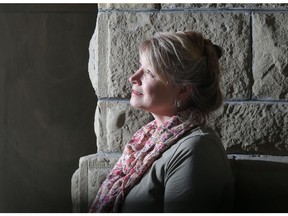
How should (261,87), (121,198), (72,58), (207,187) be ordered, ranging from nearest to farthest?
(207,187)
(121,198)
(261,87)
(72,58)

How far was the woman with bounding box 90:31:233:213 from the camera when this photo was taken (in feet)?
6.34

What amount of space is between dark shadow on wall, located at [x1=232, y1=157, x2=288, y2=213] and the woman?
0.93 feet

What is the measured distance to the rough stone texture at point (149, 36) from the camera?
2.46 meters

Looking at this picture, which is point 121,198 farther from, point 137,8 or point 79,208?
point 137,8

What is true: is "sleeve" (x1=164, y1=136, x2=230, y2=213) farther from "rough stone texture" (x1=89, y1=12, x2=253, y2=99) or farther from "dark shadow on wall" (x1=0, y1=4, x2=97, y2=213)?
"dark shadow on wall" (x1=0, y1=4, x2=97, y2=213)

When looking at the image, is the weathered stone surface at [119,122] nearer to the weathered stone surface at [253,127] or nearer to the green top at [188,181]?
the weathered stone surface at [253,127]

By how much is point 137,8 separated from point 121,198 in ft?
2.88

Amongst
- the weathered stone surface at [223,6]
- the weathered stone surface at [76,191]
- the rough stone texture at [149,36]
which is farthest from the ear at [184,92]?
the weathered stone surface at [76,191]

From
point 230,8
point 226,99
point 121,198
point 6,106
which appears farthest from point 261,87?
point 6,106

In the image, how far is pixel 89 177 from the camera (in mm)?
2559

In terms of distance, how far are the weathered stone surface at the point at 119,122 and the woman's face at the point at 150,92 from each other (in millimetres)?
343

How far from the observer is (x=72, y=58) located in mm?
3863

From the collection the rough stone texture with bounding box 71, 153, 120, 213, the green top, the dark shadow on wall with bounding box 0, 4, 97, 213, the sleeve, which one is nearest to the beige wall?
the rough stone texture with bounding box 71, 153, 120, 213

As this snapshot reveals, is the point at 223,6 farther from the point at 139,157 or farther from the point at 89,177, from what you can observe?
the point at 89,177
